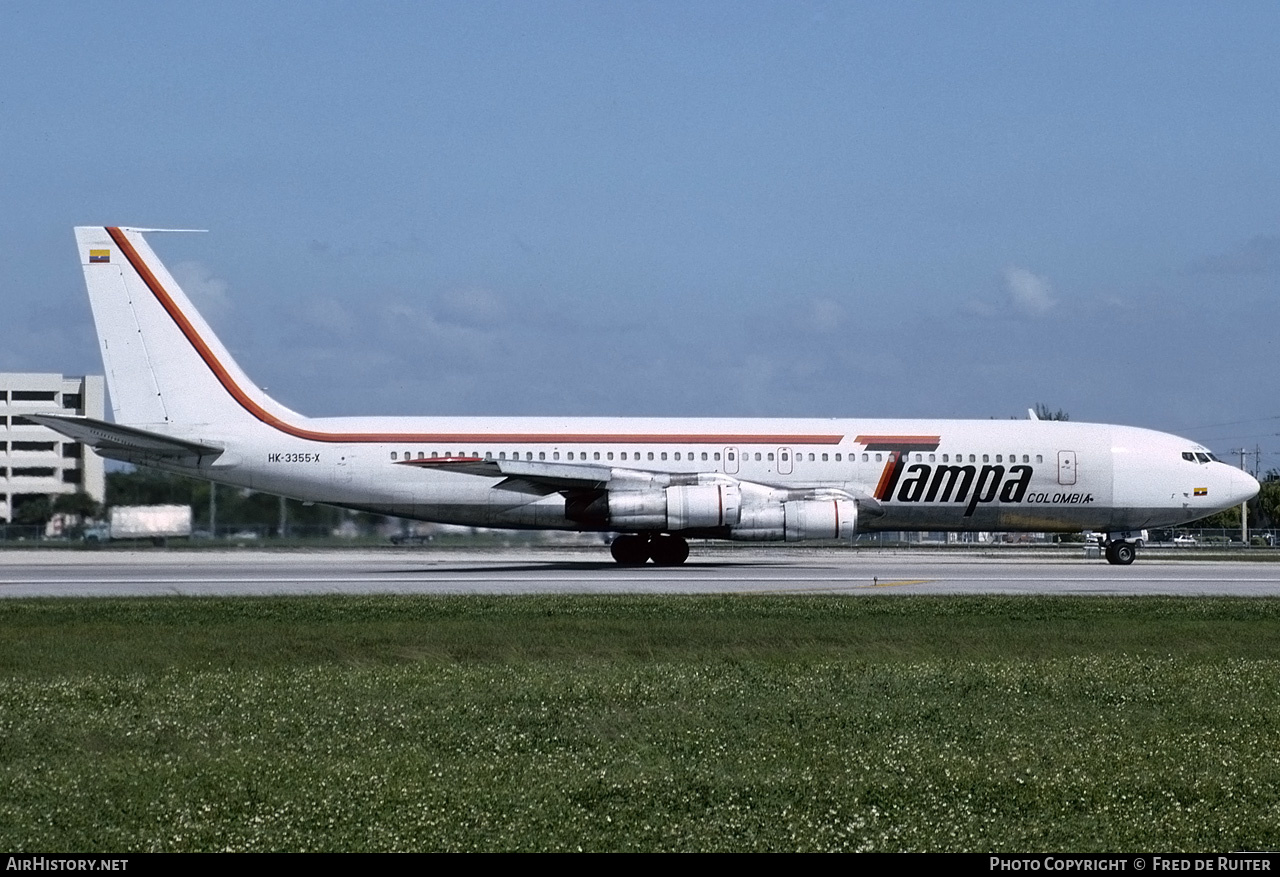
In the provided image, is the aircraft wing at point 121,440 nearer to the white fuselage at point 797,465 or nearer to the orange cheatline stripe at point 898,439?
the white fuselage at point 797,465

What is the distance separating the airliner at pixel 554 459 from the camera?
3372 centimetres

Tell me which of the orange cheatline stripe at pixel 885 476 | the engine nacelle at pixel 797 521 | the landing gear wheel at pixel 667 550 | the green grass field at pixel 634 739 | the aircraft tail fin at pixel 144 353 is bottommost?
the green grass field at pixel 634 739

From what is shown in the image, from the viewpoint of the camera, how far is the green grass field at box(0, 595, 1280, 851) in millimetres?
7871

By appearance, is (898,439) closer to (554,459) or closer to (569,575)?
(554,459)

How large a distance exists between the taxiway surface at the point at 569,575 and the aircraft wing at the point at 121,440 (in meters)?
2.80

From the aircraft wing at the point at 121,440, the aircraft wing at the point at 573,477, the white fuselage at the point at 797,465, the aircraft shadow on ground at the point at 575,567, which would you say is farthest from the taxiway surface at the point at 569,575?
the aircraft wing at the point at 121,440

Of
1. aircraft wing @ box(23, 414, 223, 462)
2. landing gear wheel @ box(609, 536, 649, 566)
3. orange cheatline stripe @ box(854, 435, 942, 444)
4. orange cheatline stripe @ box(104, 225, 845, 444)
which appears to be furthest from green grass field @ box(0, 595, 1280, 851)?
orange cheatline stripe @ box(854, 435, 942, 444)

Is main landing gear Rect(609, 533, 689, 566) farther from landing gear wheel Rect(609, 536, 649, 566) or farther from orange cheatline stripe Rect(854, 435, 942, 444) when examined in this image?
orange cheatline stripe Rect(854, 435, 942, 444)

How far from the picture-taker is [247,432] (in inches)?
1368

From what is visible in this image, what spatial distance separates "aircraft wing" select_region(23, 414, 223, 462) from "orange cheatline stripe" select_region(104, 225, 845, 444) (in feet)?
5.21

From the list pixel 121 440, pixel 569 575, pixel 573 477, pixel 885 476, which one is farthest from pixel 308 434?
pixel 885 476

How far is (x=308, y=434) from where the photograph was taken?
34.8 m

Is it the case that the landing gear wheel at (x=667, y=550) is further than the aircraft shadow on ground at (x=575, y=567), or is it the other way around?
the landing gear wheel at (x=667, y=550)
